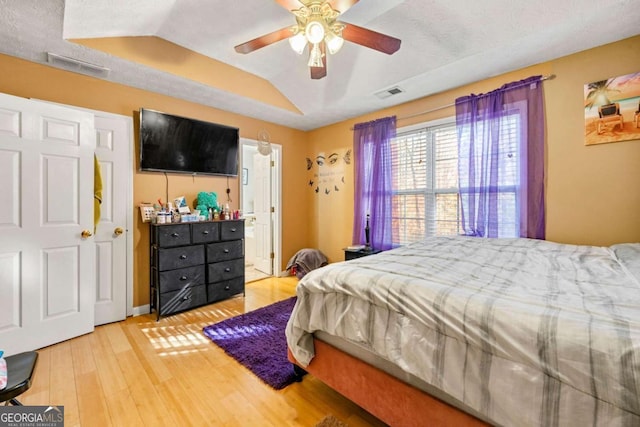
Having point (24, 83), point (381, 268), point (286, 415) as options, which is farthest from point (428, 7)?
point (24, 83)

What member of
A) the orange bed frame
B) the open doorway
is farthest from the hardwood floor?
the open doorway

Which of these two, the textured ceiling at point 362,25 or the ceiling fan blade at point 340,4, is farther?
the textured ceiling at point 362,25

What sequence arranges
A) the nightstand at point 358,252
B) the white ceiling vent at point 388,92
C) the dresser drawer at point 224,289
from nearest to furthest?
the white ceiling vent at point 388,92, the dresser drawer at point 224,289, the nightstand at point 358,252

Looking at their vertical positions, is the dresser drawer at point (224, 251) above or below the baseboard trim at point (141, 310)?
above

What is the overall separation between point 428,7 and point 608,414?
2.50 m

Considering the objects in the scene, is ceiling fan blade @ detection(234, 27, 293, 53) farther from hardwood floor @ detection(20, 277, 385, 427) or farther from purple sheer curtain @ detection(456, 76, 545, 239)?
hardwood floor @ detection(20, 277, 385, 427)

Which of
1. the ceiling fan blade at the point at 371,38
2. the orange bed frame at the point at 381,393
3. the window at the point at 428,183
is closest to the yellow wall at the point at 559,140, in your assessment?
the window at the point at 428,183

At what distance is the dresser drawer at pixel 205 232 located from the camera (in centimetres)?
304

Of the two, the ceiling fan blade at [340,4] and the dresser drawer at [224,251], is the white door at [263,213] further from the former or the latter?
the ceiling fan blade at [340,4]

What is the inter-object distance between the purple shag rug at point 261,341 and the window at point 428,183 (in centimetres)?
181

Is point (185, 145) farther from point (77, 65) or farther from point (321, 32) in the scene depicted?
point (321, 32)

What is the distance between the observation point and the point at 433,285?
1179mm

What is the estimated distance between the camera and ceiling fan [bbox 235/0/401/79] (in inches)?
64.4

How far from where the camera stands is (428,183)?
327cm
